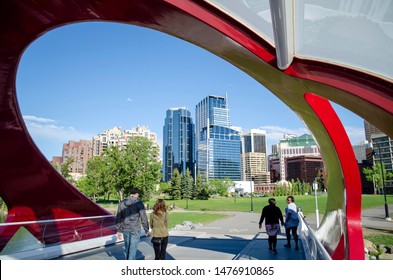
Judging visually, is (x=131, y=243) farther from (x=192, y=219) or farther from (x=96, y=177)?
(x=96, y=177)

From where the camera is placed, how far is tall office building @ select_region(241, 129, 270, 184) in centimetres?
9775

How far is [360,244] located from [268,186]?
77.0 m

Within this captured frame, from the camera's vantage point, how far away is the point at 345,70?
3348 millimetres

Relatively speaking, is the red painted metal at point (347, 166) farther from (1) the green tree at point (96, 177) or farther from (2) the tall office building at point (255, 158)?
(2) the tall office building at point (255, 158)

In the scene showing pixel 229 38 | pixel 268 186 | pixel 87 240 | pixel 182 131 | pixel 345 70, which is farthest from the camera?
pixel 182 131

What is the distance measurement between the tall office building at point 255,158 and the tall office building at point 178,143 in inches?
754

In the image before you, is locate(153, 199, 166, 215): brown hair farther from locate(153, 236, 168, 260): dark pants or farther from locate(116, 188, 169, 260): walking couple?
locate(153, 236, 168, 260): dark pants

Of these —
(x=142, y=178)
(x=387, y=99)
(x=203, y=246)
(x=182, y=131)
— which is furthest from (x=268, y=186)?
(x=387, y=99)

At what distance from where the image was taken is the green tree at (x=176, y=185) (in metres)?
43.2

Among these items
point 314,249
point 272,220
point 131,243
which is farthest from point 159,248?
point 272,220

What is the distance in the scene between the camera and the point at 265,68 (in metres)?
4.10

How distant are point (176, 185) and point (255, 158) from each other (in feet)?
244

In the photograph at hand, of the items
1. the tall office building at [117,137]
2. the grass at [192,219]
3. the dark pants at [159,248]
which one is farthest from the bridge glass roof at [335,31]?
the tall office building at [117,137]
